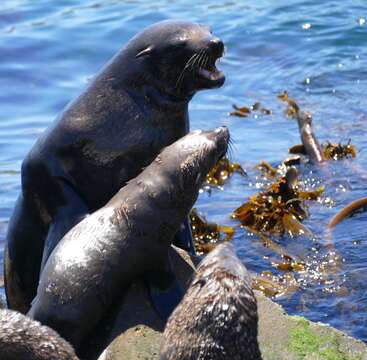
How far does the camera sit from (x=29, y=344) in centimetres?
658

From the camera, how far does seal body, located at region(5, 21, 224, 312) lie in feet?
27.1

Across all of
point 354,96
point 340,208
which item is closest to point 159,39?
point 340,208

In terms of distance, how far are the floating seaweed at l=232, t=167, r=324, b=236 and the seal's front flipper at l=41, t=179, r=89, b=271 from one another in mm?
2655

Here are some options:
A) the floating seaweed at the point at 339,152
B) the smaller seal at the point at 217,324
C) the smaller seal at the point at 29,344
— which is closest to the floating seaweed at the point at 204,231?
the floating seaweed at the point at 339,152

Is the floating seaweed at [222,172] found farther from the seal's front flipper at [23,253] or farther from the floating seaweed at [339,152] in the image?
the seal's front flipper at [23,253]

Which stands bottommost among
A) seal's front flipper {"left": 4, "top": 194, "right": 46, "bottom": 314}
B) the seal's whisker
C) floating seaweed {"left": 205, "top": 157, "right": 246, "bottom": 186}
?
floating seaweed {"left": 205, "top": 157, "right": 246, "bottom": 186}

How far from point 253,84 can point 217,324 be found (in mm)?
10304

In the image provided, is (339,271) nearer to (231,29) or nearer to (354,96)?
(354,96)

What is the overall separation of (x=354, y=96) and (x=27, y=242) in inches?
281

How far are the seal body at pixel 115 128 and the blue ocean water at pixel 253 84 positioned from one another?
5.47ft

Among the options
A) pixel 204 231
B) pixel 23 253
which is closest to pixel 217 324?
pixel 23 253

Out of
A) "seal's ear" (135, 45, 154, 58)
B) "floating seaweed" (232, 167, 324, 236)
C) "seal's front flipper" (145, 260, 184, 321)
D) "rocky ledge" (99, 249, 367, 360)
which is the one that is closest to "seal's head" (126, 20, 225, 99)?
"seal's ear" (135, 45, 154, 58)

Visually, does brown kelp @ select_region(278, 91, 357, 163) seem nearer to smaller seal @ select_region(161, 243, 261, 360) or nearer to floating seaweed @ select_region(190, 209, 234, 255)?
floating seaweed @ select_region(190, 209, 234, 255)

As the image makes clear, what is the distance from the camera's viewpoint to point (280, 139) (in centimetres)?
1357
